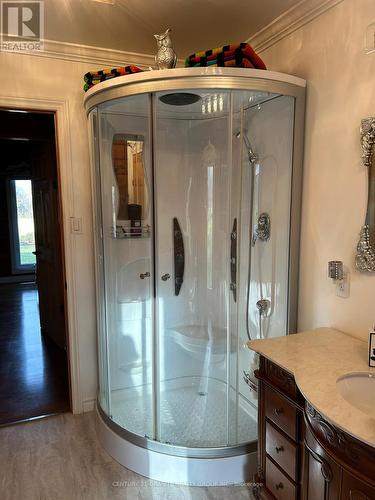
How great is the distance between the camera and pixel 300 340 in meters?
1.76

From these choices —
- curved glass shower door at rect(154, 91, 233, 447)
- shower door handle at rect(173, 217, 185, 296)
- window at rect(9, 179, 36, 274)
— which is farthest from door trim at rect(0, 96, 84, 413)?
window at rect(9, 179, 36, 274)

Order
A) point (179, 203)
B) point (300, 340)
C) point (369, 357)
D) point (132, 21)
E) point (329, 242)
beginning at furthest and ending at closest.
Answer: point (179, 203) → point (132, 21) → point (329, 242) → point (300, 340) → point (369, 357)

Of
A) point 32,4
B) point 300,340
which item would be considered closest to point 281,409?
point 300,340

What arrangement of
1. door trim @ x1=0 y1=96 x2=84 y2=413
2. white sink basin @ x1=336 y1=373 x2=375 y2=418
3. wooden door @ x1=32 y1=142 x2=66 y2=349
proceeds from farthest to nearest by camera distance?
1. wooden door @ x1=32 y1=142 x2=66 y2=349
2. door trim @ x1=0 y1=96 x2=84 y2=413
3. white sink basin @ x1=336 y1=373 x2=375 y2=418

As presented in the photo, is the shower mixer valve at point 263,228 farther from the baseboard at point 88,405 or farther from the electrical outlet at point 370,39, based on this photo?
the baseboard at point 88,405

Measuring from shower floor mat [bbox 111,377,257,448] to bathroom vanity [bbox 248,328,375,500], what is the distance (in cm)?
36

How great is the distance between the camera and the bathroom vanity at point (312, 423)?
1.10 meters

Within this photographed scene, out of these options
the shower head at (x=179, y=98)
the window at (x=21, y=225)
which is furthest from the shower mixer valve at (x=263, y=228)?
the window at (x=21, y=225)

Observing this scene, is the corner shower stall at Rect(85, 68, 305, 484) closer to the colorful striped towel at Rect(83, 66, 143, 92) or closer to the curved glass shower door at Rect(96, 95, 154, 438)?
the curved glass shower door at Rect(96, 95, 154, 438)

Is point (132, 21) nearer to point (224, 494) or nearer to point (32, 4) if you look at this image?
point (32, 4)

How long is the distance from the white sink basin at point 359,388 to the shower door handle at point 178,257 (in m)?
1.65

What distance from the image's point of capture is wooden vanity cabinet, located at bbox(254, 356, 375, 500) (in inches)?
43.6

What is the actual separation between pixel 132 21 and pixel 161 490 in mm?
2596

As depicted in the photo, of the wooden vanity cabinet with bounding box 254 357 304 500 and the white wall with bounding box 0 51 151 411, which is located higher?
the white wall with bounding box 0 51 151 411
